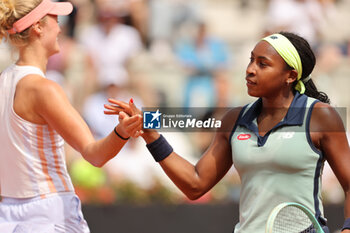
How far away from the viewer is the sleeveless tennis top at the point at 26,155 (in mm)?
3111

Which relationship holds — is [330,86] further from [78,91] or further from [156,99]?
[78,91]

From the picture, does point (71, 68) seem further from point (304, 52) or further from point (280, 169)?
point (280, 169)

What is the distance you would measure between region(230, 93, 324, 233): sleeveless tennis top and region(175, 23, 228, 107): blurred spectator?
171 inches

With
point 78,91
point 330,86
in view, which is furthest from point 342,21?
point 78,91

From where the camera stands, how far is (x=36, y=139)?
122 inches

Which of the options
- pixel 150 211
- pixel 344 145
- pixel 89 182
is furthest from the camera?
pixel 89 182

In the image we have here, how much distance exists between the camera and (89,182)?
6.57 metres

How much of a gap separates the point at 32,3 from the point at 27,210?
3.21ft

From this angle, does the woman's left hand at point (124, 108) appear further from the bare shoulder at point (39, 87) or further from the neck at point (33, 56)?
the neck at point (33, 56)

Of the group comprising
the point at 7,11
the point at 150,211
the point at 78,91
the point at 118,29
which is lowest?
the point at 150,211

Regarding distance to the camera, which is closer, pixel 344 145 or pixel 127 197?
pixel 344 145

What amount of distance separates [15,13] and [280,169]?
1437 millimetres

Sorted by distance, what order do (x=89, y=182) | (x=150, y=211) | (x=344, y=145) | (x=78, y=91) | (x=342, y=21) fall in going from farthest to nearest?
(x=342, y=21)
(x=78, y=91)
(x=89, y=182)
(x=150, y=211)
(x=344, y=145)

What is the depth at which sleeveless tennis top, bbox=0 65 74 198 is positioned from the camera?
3.11m
